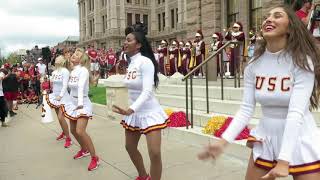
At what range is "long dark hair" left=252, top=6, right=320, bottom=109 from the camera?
272 cm

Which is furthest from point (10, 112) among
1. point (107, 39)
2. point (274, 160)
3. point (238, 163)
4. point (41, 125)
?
point (107, 39)

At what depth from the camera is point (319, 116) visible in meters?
6.86

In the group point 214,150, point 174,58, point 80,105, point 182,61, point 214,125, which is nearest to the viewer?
point 214,150

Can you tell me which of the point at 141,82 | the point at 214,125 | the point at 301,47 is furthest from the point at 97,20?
the point at 301,47

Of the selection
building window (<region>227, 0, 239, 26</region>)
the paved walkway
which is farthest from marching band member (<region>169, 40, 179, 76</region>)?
the paved walkway

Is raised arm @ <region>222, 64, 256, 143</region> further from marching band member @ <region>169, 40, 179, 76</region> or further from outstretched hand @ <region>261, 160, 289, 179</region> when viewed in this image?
marching band member @ <region>169, 40, 179, 76</region>

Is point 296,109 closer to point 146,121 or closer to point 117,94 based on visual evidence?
point 146,121

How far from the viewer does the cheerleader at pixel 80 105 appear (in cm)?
669

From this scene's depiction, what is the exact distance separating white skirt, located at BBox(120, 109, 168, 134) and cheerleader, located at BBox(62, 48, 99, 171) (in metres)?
1.89

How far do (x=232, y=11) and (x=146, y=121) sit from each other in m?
12.4

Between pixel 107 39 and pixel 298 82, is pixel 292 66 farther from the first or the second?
pixel 107 39

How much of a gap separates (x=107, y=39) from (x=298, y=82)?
77772mm

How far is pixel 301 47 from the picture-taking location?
109 inches

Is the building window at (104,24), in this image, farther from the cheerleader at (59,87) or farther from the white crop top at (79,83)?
the white crop top at (79,83)
